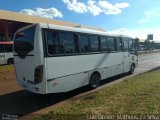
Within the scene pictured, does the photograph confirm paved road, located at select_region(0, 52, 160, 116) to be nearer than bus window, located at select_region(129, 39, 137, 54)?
Yes

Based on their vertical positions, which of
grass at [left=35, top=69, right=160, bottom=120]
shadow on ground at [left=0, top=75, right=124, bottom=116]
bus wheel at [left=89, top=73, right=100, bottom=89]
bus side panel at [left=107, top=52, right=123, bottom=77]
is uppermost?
bus side panel at [left=107, top=52, right=123, bottom=77]

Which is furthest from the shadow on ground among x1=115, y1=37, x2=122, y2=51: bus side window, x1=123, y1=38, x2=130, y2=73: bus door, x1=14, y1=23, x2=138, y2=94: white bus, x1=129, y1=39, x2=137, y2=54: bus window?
x1=129, y1=39, x2=137, y2=54: bus window

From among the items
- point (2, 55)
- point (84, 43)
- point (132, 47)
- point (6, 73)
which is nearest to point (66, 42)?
point (84, 43)

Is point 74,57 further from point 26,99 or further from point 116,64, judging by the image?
point 116,64

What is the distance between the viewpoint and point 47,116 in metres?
5.94

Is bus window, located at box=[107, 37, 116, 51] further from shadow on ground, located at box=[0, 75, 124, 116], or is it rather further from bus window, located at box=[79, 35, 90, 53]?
shadow on ground, located at box=[0, 75, 124, 116]

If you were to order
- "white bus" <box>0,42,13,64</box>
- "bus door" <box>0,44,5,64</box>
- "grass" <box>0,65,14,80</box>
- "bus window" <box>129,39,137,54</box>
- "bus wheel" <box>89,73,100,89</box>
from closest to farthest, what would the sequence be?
1. "bus wheel" <box>89,73,100,89</box>
2. "bus window" <box>129,39,137,54</box>
3. "grass" <box>0,65,14,80</box>
4. "bus door" <box>0,44,5,64</box>
5. "white bus" <box>0,42,13,64</box>

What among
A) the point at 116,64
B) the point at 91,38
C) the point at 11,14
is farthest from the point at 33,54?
the point at 11,14

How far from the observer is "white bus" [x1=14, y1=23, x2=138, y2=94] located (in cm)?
717

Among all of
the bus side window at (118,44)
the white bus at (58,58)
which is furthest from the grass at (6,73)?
the bus side window at (118,44)

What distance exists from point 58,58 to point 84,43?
201 cm

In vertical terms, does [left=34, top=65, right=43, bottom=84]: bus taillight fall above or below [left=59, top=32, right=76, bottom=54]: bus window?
below

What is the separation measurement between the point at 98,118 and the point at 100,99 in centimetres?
180

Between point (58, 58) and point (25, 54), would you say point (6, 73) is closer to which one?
point (25, 54)
